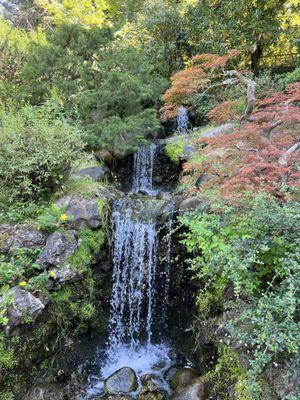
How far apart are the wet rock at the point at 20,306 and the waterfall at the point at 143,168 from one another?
4.27 meters

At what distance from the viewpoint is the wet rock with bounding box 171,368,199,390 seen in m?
4.10

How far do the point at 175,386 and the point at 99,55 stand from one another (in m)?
6.86

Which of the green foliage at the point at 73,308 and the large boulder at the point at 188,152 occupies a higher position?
the large boulder at the point at 188,152

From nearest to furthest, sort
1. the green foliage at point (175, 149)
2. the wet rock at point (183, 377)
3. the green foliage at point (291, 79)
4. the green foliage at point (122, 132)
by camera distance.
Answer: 1. the wet rock at point (183, 377)
2. the green foliage at point (122, 132)
3. the green foliage at point (291, 79)
4. the green foliage at point (175, 149)

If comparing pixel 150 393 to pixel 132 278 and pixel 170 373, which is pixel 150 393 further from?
pixel 132 278

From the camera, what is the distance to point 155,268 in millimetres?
5180

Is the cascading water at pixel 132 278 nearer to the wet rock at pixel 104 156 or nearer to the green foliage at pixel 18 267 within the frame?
the green foliage at pixel 18 267

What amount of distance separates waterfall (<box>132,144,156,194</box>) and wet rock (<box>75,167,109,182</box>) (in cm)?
128

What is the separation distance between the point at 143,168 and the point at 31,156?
11.5ft

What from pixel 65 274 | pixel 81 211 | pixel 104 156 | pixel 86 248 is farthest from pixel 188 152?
pixel 65 274

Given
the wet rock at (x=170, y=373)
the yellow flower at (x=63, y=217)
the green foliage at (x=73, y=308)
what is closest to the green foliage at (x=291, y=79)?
the yellow flower at (x=63, y=217)

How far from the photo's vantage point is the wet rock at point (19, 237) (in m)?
4.38

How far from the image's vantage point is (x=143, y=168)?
7891mm

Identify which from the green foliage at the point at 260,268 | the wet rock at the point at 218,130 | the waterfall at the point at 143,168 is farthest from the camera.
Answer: the waterfall at the point at 143,168
